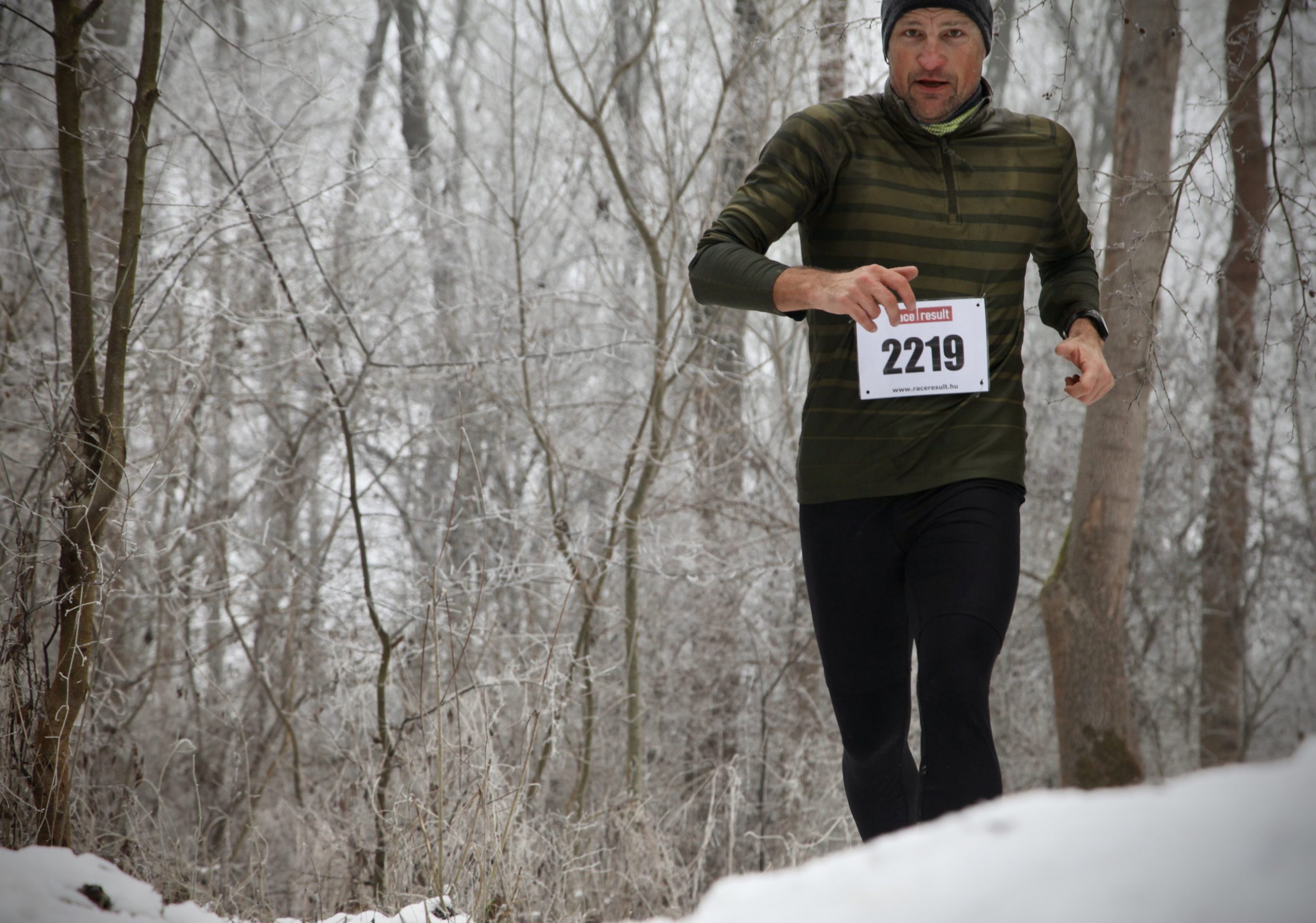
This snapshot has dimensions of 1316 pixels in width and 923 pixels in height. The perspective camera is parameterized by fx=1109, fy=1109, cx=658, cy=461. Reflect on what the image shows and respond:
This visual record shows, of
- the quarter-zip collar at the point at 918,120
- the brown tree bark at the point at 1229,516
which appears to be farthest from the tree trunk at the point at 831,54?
the brown tree bark at the point at 1229,516

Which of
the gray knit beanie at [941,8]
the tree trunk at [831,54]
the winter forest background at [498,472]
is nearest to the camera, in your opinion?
the gray knit beanie at [941,8]

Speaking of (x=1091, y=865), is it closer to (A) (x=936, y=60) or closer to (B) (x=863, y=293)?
(B) (x=863, y=293)

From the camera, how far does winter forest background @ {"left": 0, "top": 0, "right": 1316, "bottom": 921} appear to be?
3576 mm

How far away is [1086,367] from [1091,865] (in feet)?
4.76

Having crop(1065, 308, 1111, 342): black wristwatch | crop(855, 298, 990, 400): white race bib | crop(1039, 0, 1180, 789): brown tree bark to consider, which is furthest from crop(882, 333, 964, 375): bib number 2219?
crop(1039, 0, 1180, 789): brown tree bark

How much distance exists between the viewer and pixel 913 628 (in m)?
2.22

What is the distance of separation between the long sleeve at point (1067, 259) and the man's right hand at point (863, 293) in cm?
70

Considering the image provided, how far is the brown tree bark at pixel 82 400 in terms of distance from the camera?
112 inches

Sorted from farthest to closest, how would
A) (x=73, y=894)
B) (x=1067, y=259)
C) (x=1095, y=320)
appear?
1. (x=1067, y=259)
2. (x=1095, y=320)
3. (x=73, y=894)

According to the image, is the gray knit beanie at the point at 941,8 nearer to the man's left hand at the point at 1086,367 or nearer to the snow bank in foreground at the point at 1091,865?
the man's left hand at the point at 1086,367

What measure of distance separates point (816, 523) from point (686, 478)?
4.32m

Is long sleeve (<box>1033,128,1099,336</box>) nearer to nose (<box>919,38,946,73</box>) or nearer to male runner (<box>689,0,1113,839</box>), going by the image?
male runner (<box>689,0,1113,839</box>)

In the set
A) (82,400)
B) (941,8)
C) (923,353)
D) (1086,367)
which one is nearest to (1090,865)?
(923,353)

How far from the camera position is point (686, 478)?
660cm
